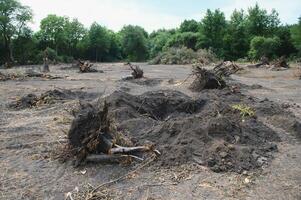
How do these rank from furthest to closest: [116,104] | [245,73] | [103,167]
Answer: [245,73], [116,104], [103,167]

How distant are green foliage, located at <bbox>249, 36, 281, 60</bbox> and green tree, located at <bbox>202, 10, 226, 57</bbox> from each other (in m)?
9.45

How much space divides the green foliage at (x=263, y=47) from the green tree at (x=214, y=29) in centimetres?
945

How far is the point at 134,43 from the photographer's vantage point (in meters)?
59.5

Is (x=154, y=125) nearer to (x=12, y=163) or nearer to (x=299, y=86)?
(x=12, y=163)

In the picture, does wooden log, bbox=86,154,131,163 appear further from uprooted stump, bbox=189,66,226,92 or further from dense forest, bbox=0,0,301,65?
dense forest, bbox=0,0,301,65

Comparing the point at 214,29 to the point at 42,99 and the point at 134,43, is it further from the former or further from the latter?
the point at 42,99

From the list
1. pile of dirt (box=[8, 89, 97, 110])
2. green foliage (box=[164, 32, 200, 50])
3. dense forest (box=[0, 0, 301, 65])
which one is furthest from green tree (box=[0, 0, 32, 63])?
pile of dirt (box=[8, 89, 97, 110])

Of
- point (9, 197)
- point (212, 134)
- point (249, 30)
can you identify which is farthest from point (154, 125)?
point (249, 30)

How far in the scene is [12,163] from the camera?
689cm

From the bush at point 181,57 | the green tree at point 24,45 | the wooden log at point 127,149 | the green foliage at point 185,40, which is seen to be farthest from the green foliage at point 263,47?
the wooden log at point 127,149

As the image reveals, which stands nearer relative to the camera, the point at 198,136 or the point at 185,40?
the point at 198,136

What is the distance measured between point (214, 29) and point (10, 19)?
2632cm

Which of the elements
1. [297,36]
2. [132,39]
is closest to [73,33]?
[132,39]

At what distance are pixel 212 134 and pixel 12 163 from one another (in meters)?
3.43
